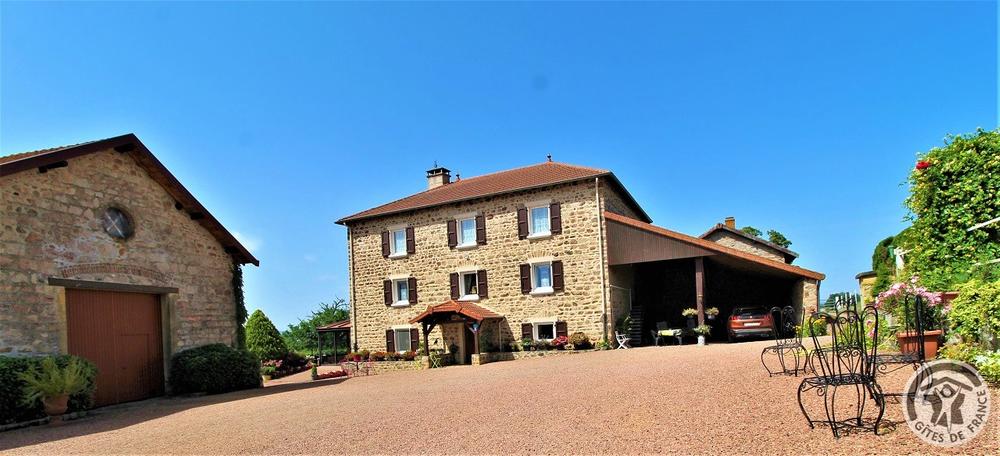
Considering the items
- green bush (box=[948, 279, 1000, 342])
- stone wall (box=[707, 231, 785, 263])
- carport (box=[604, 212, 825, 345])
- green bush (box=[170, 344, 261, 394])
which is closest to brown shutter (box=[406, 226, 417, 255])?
carport (box=[604, 212, 825, 345])

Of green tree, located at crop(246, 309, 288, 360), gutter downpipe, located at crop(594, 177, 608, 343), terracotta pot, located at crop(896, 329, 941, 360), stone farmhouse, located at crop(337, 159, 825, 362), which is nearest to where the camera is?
terracotta pot, located at crop(896, 329, 941, 360)

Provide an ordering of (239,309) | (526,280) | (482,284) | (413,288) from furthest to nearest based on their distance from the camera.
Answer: (413,288) < (482,284) < (526,280) < (239,309)

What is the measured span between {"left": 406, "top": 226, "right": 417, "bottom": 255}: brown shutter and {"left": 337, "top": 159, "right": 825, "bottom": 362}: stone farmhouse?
0.13 feet

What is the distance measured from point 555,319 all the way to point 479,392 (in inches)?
461

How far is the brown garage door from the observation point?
11797 millimetres

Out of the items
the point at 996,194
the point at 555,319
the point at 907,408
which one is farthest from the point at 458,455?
the point at 555,319

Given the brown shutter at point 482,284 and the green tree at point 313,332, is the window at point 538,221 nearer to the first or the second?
the brown shutter at point 482,284

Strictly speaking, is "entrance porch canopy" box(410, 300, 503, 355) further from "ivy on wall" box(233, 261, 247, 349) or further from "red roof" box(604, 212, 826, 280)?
"ivy on wall" box(233, 261, 247, 349)

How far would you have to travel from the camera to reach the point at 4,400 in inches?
372

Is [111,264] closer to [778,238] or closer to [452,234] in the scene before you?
[452,234]

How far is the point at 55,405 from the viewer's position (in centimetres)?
995

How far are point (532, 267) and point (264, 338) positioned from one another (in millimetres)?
11693

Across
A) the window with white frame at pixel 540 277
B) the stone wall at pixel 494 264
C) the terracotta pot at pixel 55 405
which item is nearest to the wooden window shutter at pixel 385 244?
the stone wall at pixel 494 264

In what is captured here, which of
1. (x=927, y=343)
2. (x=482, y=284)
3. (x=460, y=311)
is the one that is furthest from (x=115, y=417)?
(x=482, y=284)
